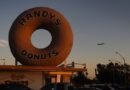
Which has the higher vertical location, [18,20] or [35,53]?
[18,20]

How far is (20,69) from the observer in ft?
85.6

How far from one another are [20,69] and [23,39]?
292cm

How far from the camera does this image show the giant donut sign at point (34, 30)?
92.2 feet

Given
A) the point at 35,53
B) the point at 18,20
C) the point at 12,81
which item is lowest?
the point at 12,81

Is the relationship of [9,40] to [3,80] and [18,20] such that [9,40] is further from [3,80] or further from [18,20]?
[3,80]

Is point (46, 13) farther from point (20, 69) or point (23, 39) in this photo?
point (20, 69)

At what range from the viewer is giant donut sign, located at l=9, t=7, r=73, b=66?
28.1 m

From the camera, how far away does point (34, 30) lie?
29.4 metres

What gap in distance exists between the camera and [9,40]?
28.9 m

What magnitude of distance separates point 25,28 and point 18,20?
0.78 metres

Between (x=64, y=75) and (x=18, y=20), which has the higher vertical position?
(x=18, y=20)

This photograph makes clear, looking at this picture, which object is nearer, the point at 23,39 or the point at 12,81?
the point at 12,81

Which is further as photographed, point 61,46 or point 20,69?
point 61,46

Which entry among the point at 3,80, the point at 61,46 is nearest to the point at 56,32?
the point at 61,46
